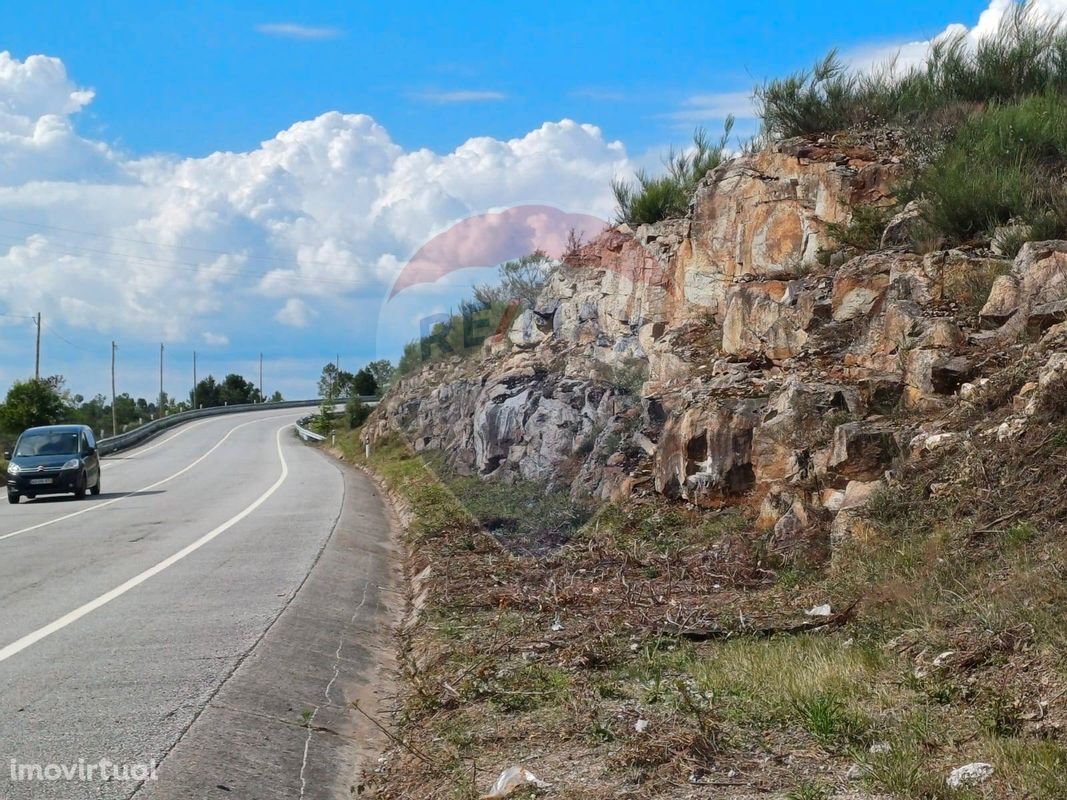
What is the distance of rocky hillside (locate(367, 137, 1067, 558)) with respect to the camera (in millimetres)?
10672

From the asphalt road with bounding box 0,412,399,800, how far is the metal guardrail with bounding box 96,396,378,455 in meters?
29.2

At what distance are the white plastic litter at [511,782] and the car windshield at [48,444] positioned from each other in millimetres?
23819

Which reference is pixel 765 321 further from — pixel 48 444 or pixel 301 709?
pixel 48 444

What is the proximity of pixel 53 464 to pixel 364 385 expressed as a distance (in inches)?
1707

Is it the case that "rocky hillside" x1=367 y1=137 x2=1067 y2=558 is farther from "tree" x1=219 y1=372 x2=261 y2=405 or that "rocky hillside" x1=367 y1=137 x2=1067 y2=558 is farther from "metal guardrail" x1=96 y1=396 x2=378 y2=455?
"tree" x1=219 y1=372 x2=261 y2=405

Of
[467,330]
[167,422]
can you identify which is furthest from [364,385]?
[467,330]

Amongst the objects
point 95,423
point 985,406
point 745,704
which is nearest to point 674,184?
point 985,406

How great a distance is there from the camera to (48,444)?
26656 mm

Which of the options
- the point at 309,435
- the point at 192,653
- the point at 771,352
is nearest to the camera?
the point at 192,653

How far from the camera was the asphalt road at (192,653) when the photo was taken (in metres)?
5.94

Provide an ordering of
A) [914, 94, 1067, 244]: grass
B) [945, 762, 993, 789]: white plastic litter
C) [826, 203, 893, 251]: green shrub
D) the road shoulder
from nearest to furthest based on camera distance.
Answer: [945, 762, 993, 789]: white plastic litter < the road shoulder < [914, 94, 1067, 244]: grass < [826, 203, 893, 251]: green shrub

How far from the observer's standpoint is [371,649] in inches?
378

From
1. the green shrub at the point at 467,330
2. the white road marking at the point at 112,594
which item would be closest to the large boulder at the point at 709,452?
the white road marking at the point at 112,594

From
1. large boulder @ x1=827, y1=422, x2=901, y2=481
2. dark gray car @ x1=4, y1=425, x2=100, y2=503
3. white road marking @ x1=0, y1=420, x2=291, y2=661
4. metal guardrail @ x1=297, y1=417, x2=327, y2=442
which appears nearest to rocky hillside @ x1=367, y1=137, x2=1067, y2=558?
large boulder @ x1=827, y1=422, x2=901, y2=481
